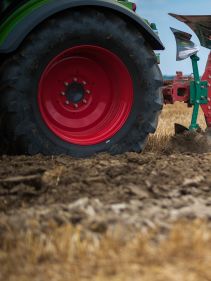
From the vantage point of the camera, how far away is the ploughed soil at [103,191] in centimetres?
231

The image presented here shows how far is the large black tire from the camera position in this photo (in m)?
3.56

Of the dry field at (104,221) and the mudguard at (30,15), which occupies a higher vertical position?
the mudguard at (30,15)

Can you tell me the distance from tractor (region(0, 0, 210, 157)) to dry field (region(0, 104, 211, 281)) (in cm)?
46

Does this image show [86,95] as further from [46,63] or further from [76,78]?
[46,63]

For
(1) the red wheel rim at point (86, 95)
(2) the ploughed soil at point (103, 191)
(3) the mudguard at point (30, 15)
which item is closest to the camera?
(2) the ploughed soil at point (103, 191)

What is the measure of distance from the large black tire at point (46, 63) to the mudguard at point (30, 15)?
0.09 metres

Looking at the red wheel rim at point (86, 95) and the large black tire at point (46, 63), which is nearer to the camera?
the large black tire at point (46, 63)

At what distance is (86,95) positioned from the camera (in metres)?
3.97

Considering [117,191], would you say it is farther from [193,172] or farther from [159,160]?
[159,160]

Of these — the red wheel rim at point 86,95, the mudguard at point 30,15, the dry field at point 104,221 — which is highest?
the mudguard at point 30,15

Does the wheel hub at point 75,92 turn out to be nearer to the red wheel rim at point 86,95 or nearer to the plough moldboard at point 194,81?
the red wheel rim at point 86,95

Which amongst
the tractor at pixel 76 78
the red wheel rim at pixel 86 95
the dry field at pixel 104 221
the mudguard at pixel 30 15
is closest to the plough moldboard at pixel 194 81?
the tractor at pixel 76 78

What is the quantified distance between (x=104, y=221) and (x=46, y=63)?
1.72 metres

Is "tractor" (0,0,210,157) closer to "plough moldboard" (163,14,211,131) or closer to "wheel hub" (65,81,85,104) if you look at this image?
"wheel hub" (65,81,85,104)
